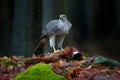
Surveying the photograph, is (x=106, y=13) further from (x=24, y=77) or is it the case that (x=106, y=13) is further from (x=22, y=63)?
(x=24, y=77)

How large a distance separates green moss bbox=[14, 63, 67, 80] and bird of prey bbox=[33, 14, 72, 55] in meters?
2.35

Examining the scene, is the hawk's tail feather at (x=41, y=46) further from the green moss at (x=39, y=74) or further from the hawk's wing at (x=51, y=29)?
the green moss at (x=39, y=74)

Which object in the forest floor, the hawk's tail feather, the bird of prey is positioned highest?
the bird of prey

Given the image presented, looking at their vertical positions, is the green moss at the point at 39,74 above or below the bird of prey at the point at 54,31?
below

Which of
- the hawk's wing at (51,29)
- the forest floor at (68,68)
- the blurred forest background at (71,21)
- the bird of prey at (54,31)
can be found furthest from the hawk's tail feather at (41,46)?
the forest floor at (68,68)

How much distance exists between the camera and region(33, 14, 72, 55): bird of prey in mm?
15953

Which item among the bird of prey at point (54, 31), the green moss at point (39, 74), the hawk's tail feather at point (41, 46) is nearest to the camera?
the green moss at point (39, 74)

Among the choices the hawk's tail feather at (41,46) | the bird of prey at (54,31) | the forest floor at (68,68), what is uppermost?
the bird of prey at (54,31)

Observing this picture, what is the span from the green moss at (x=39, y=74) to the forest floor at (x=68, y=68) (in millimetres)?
164

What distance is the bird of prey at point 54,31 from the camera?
15953 mm

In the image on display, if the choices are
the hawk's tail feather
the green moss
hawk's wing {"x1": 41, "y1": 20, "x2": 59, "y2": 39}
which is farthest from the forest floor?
the hawk's tail feather

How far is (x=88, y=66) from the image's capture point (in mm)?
14320

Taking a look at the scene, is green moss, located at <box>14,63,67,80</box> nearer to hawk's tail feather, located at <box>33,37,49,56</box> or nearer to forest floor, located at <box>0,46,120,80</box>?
forest floor, located at <box>0,46,120,80</box>

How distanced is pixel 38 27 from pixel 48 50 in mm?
900
